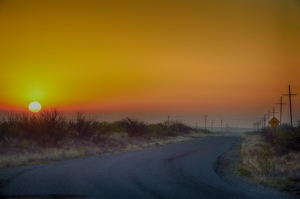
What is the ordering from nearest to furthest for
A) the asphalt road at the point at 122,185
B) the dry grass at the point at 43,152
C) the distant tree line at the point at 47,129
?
the asphalt road at the point at 122,185, the dry grass at the point at 43,152, the distant tree line at the point at 47,129

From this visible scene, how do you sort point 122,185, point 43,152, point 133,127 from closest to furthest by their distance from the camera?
1. point 122,185
2. point 43,152
3. point 133,127

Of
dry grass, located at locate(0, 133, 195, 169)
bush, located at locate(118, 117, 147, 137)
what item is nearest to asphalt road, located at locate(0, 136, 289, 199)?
dry grass, located at locate(0, 133, 195, 169)

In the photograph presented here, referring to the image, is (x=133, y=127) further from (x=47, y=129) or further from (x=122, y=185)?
(x=122, y=185)

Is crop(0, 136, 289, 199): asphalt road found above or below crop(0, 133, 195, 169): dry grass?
above

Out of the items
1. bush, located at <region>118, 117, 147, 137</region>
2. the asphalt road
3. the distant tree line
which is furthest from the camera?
bush, located at <region>118, 117, 147, 137</region>

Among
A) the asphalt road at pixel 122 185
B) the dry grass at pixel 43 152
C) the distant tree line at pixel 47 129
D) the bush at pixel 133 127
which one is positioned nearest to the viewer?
the asphalt road at pixel 122 185

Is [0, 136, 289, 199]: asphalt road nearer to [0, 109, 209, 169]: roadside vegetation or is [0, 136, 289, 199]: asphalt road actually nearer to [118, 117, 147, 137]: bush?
[0, 109, 209, 169]: roadside vegetation

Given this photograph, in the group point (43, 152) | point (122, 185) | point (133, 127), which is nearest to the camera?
point (122, 185)

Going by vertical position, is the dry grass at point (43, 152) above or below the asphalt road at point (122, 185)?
below

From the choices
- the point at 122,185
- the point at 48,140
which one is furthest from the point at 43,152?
the point at 122,185

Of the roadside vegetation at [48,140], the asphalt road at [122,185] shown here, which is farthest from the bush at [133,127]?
the asphalt road at [122,185]

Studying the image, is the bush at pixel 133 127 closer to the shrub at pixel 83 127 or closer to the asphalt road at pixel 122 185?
the shrub at pixel 83 127

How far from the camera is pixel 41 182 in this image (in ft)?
40.2

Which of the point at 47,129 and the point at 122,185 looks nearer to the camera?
the point at 122,185
